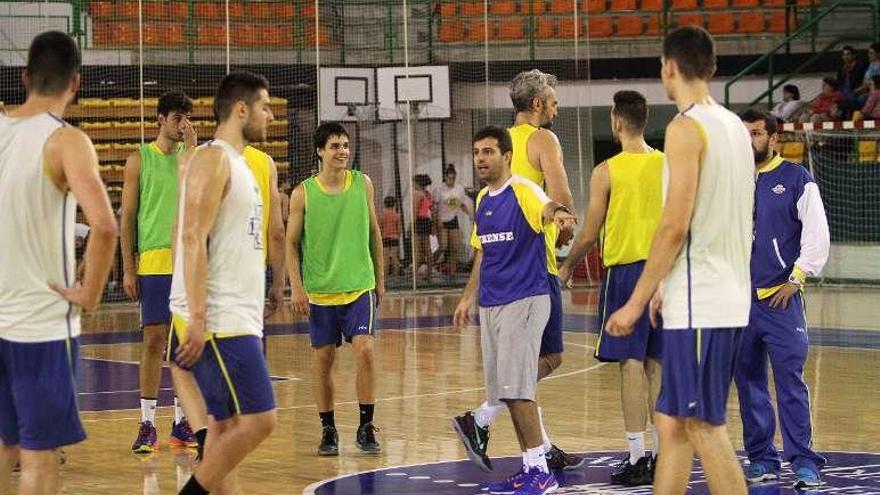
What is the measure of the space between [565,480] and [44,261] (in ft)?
13.2

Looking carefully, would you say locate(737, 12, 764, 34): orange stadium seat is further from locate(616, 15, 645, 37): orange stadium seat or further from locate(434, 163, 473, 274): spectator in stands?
locate(434, 163, 473, 274): spectator in stands

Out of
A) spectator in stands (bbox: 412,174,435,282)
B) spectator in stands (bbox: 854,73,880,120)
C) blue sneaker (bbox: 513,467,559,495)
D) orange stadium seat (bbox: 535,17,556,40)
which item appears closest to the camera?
blue sneaker (bbox: 513,467,559,495)

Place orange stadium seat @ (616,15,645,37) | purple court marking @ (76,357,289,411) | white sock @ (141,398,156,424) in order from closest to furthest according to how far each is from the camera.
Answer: white sock @ (141,398,156,424) < purple court marking @ (76,357,289,411) < orange stadium seat @ (616,15,645,37)

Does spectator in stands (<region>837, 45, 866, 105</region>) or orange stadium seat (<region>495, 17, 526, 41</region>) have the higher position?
orange stadium seat (<region>495, 17, 526, 41</region>)

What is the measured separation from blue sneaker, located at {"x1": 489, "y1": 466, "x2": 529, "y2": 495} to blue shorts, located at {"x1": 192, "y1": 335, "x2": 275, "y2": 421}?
7.06 feet

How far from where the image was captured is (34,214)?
6059mm

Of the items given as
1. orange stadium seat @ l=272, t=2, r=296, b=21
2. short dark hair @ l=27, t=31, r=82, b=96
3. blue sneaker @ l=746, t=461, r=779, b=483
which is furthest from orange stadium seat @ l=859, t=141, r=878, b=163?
short dark hair @ l=27, t=31, r=82, b=96

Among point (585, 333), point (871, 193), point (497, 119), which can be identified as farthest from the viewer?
point (497, 119)

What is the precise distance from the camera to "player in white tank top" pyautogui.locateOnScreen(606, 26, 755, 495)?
6.47 metres

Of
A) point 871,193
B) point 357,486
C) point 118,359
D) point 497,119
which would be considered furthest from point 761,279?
point 497,119

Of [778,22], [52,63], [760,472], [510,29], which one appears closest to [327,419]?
[760,472]

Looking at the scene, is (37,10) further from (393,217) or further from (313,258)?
(313,258)

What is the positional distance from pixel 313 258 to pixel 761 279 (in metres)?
3.01

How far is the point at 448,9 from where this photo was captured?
27.3m
